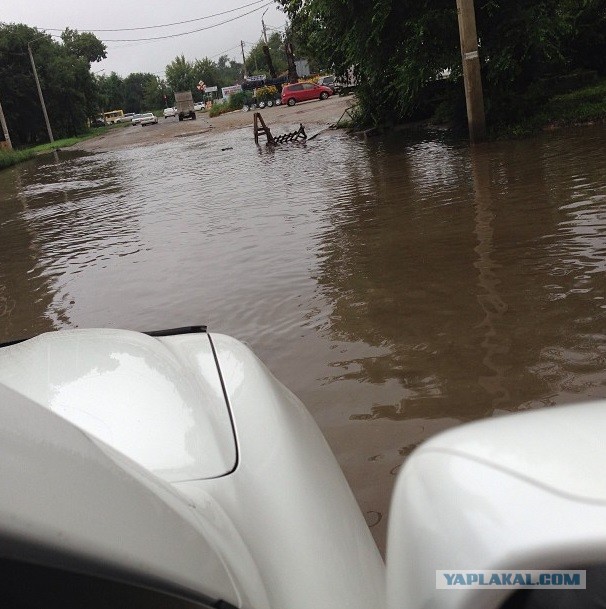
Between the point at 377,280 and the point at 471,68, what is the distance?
857cm

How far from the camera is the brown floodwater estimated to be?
3.74 metres

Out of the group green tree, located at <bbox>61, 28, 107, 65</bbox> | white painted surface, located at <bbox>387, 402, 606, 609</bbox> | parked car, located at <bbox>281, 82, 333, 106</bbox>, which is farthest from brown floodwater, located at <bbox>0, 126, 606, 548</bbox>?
green tree, located at <bbox>61, 28, 107, 65</bbox>

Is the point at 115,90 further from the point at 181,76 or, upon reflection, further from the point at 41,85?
the point at 41,85

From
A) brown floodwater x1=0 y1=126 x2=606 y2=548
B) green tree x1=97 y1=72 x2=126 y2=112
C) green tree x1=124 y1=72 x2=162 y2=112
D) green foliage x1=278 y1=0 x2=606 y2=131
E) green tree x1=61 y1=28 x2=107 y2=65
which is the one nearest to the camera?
brown floodwater x1=0 y1=126 x2=606 y2=548

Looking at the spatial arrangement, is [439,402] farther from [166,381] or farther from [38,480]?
[38,480]

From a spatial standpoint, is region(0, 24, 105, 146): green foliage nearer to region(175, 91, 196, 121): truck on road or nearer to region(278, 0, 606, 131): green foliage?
region(175, 91, 196, 121): truck on road

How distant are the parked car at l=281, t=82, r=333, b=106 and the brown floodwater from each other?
1448 inches

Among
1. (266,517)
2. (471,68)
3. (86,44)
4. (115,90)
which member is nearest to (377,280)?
(266,517)

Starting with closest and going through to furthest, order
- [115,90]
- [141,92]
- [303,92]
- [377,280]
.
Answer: [377,280] → [303,92] → [115,90] → [141,92]

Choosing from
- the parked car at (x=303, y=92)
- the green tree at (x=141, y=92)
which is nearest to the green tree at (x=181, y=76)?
the green tree at (x=141, y=92)

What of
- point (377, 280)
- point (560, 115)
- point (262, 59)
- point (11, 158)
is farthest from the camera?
point (262, 59)

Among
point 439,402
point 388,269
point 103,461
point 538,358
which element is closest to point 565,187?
point 388,269

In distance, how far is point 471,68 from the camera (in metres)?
13.0

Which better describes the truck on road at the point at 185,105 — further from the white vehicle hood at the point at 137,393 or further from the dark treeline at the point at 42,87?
the white vehicle hood at the point at 137,393
